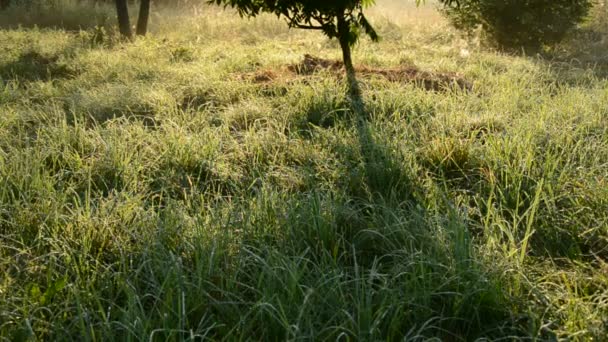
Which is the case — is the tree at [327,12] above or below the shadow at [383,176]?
above

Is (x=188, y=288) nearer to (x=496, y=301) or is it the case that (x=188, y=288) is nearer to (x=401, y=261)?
(x=401, y=261)

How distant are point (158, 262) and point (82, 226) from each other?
19.5 inches

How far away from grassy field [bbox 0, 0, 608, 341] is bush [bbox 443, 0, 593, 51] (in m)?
5.26

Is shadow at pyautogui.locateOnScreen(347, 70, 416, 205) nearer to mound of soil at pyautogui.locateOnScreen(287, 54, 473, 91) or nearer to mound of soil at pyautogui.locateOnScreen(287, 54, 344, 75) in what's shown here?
mound of soil at pyautogui.locateOnScreen(287, 54, 473, 91)

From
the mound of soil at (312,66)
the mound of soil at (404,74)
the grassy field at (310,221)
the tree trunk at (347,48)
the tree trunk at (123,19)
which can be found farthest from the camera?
the tree trunk at (123,19)

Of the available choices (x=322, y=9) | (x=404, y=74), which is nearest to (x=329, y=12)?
(x=322, y=9)

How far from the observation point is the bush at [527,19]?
10305 mm

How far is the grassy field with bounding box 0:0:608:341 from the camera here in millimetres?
1997

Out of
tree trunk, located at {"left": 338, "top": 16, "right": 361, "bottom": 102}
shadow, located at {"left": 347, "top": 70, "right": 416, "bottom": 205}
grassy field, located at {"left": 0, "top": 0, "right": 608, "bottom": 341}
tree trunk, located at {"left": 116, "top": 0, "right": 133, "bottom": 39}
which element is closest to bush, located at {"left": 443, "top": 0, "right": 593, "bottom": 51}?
tree trunk, located at {"left": 338, "top": 16, "right": 361, "bottom": 102}

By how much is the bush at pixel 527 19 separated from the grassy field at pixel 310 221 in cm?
526

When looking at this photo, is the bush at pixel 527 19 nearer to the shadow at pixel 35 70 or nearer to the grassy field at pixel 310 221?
the grassy field at pixel 310 221

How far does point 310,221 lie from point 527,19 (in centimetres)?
915

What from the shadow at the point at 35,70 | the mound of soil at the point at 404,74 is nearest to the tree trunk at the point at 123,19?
the shadow at the point at 35,70

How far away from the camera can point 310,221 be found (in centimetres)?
267
